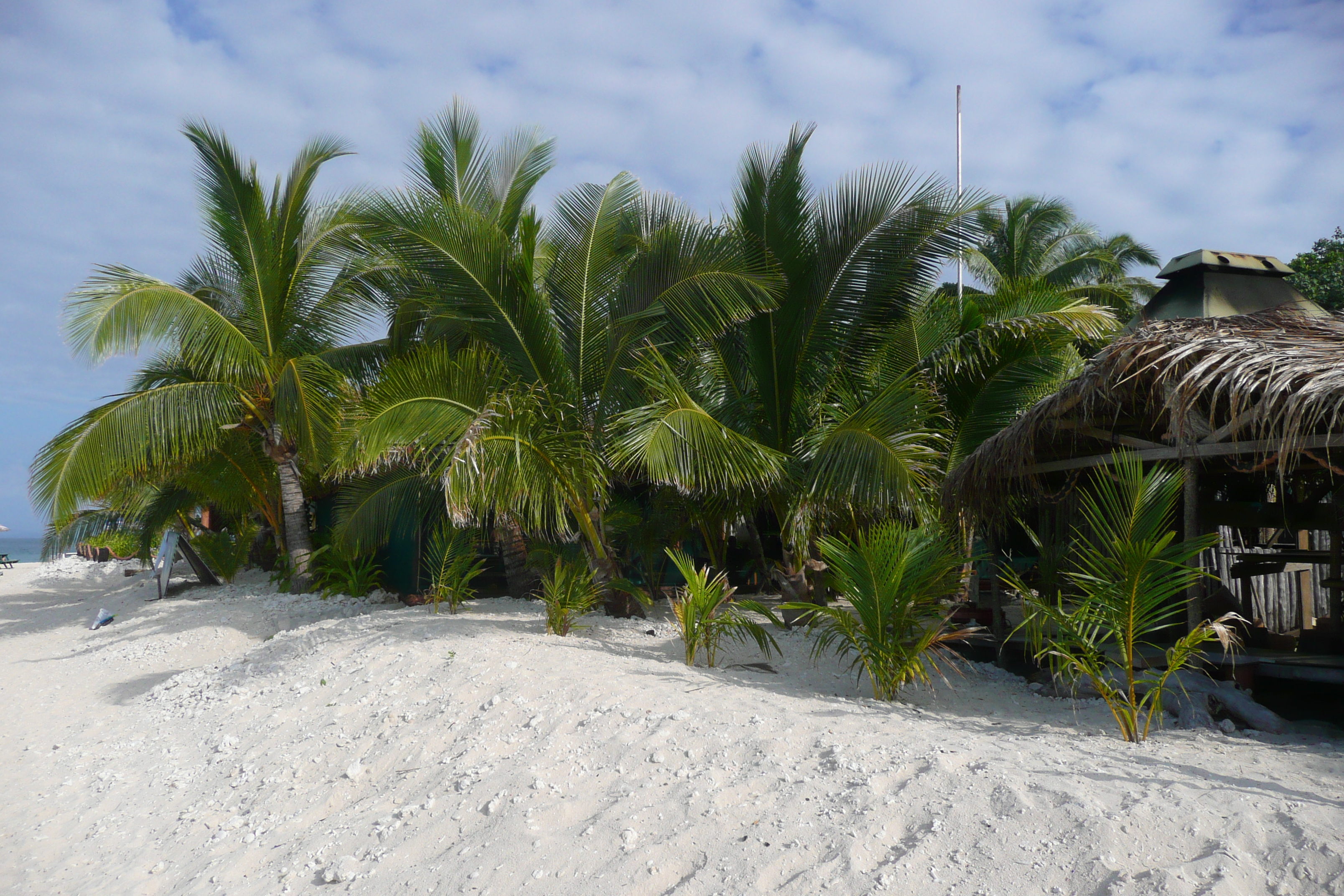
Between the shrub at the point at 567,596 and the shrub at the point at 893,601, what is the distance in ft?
7.14

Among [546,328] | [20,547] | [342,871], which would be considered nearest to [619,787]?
[342,871]

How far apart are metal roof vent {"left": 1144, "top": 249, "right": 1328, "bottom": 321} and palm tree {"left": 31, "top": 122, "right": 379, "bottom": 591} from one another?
337 inches

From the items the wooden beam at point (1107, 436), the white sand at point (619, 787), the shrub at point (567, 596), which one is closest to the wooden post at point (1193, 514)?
the wooden beam at point (1107, 436)

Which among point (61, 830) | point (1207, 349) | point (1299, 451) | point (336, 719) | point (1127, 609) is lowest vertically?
point (61, 830)

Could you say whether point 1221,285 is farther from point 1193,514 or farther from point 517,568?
point 517,568

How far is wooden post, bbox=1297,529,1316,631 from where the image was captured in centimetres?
953

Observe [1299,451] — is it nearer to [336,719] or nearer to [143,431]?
[336,719]

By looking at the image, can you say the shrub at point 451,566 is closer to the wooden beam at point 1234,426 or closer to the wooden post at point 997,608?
the wooden post at point 997,608

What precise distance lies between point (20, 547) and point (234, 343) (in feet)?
428

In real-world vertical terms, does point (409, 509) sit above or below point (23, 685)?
above

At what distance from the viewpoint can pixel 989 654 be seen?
7.48 metres

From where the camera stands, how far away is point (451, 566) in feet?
28.9

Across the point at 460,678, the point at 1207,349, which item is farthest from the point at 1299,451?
the point at 460,678

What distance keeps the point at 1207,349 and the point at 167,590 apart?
13.7 m
